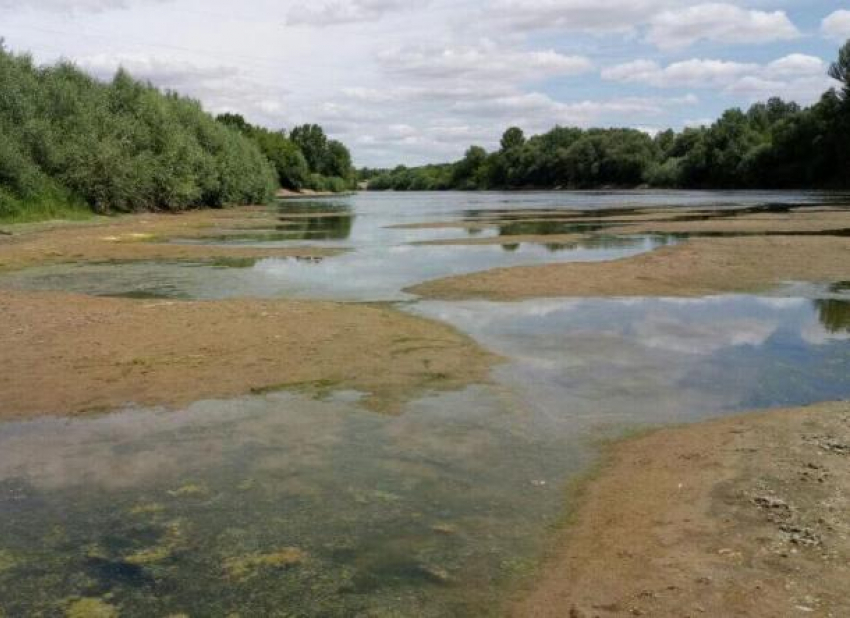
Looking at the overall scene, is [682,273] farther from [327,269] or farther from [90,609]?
[90,609]

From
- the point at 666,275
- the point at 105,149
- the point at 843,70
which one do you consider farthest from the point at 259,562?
the point at 843,70

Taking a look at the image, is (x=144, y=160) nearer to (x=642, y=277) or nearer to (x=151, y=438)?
(x=642, y=277)

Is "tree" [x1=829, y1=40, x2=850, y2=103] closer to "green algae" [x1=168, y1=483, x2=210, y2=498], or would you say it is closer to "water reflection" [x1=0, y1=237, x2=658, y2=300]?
"water reflection" [x1=0, y1=237, x2=658, y2=300]

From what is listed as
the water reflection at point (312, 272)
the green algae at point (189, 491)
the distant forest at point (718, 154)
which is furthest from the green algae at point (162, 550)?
the distant forest at point (718, 154)

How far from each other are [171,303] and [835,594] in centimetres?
1426

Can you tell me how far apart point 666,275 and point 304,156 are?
15299 centimetres

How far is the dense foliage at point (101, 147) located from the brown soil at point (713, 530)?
1618 inches

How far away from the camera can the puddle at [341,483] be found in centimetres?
532

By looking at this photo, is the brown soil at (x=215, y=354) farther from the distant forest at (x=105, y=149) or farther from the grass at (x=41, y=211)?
the distant forest at (x=105, y=149)

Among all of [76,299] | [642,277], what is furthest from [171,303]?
[642,277]

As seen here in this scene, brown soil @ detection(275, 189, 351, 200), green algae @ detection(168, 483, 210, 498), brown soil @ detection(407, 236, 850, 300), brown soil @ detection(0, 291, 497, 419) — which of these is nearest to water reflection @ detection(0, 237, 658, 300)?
brown soil @ detection(407, 236, 850, 300)

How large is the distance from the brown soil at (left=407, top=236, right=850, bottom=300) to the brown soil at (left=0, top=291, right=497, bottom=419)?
3393 millimetres

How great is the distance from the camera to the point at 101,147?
50656mm

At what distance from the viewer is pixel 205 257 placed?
27.9m
